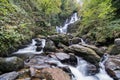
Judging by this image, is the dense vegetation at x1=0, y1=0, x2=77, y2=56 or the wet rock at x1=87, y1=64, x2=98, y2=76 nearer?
the wet rock at x1=87, y1=64, x2=98, y2=76

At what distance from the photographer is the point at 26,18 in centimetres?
1650

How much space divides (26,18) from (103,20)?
7717 mm

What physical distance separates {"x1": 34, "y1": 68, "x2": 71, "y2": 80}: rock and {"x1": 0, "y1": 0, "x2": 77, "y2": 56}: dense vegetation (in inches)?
117

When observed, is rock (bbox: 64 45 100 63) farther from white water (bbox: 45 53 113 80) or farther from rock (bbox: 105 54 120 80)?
rock (bbox: 105 54 120 80)

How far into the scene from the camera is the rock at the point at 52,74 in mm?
5923

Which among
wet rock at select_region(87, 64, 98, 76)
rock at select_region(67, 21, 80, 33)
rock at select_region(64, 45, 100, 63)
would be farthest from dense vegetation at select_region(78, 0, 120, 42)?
rock at select_region(67, 21, 80, 33)

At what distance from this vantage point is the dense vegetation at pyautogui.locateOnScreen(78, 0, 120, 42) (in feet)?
39.7

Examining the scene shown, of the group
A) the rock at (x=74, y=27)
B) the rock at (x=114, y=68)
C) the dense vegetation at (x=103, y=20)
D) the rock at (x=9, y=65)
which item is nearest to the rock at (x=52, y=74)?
the rock at (x=9, y=65)

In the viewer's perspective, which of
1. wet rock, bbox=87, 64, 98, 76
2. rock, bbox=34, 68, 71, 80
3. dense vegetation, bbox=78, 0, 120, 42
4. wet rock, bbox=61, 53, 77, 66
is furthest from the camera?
dense vegetation, bbox=78, 0, 120, 42

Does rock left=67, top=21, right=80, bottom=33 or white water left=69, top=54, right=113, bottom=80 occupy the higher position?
rock left=67, top=21, right=80, bottom=33

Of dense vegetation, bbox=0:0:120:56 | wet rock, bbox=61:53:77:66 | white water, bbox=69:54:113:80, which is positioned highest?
dense vegetation, bbox=0:0:120:56

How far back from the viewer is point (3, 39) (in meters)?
8.47

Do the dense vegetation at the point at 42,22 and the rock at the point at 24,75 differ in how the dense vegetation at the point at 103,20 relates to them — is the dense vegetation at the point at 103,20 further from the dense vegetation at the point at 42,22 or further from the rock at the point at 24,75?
the rock at the point at 24,75

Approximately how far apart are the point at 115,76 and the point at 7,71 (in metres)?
4.54
